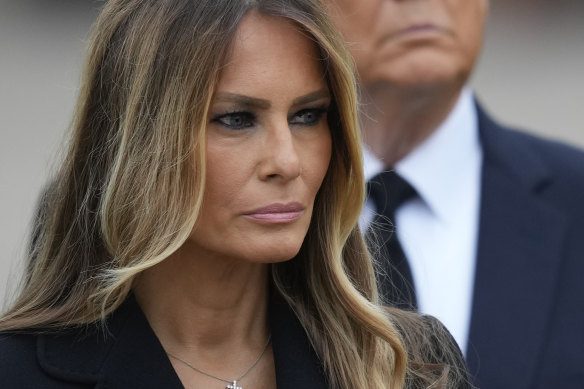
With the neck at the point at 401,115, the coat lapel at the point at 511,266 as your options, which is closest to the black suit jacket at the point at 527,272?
the coat lapel at the point at 511,266

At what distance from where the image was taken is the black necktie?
3996 mm

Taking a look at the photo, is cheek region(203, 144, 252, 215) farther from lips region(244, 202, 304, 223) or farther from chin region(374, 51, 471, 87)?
chin region(374, 51, 471, 87)

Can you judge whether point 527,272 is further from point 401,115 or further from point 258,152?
point 258,152

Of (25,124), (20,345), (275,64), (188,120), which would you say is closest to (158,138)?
(188,120)

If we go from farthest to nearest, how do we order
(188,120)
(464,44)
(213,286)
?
(464,44), (213,286), (188,120)

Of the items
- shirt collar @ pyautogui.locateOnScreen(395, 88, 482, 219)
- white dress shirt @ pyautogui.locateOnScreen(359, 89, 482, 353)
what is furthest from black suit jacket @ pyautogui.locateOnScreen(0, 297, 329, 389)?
shirt collar @ pyautogui.locateOnScreen(395, 88, 482, 219)

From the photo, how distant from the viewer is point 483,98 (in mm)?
10922

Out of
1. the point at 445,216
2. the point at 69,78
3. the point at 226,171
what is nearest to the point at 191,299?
the point at 226,171

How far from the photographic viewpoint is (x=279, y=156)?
10.5 ft

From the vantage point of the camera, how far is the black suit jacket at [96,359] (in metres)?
3.25

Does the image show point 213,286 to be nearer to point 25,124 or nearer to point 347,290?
point 347,290

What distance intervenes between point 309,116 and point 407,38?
867mm

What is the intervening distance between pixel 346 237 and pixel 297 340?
27 cm

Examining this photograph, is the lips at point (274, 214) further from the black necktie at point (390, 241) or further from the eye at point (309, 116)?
the black necktie at point (390, 241)
